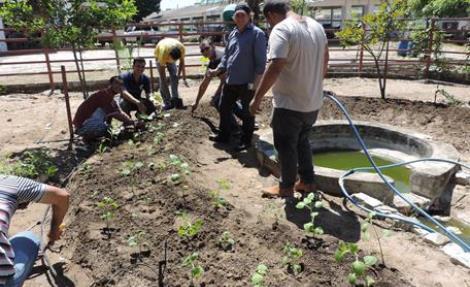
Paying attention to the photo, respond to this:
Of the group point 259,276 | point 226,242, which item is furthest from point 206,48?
point 259,276

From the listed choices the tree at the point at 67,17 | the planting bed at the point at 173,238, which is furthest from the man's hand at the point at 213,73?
the planting bed at the point at 173,238

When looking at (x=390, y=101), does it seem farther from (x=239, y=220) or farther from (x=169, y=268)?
(x=169, y=268)

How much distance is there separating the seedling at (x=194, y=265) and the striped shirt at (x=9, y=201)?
1.04 meters

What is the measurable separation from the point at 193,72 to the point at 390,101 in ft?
20.8

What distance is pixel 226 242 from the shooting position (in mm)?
3164

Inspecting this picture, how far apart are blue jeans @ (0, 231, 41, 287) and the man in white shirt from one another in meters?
2.02

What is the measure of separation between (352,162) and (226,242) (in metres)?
3.26

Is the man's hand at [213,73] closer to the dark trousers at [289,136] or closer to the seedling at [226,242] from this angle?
the dark trousers at [289,136]

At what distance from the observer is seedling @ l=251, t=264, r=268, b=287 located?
8.25 ft

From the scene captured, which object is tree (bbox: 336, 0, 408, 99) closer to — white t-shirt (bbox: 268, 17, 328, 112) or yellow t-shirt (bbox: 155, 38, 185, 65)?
yellow t-shirt (bbox: 155, 38, 185, 65)

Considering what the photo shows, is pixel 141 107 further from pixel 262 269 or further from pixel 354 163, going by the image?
pixel 262 269

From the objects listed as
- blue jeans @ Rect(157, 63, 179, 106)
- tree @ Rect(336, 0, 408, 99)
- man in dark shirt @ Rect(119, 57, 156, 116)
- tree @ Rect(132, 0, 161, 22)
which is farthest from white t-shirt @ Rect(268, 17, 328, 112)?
tree @ Rect(132, 0, 161, 22)

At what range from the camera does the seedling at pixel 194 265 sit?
2717mm

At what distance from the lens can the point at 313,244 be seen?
3.12 m
